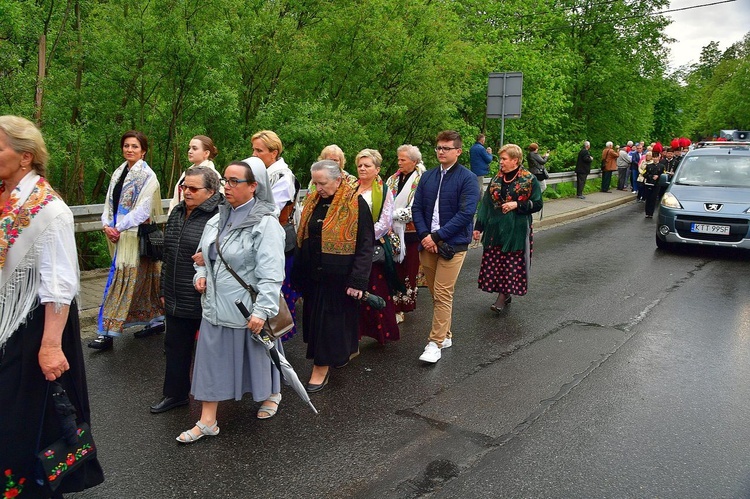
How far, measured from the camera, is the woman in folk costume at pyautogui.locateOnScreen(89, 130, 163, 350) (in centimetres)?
593

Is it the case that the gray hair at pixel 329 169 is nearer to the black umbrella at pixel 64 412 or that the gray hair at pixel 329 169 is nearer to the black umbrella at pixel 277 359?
the black umbrella at pixel 277 359

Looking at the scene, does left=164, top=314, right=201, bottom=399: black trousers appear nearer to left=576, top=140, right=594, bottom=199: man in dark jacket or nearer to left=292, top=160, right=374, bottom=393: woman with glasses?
left=292, top=160, right=374, bottom=393: woman with glasses

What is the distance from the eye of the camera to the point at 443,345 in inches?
243

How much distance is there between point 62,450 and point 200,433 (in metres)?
1.30

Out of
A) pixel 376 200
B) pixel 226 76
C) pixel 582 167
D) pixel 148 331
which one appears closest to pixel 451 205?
pixel 376 200

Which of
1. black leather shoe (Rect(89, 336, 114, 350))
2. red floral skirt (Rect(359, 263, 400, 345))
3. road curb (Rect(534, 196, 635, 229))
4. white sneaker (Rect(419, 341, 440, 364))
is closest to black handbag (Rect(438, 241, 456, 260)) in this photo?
red floral skirt (Rect(359, 263, 400, 345))

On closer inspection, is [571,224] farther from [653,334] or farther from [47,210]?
[47,210]

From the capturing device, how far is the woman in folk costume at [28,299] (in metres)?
2.93

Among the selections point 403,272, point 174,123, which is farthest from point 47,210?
point 174,123

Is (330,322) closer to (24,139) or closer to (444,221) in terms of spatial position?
(444,221)

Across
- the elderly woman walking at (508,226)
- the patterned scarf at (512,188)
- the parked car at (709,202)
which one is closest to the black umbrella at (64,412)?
the elderly woman walking at (508,226)

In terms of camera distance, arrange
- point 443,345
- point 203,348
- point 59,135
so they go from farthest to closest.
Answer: point 59,135
point 443,345
point 203,348

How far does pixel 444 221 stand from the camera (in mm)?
5945

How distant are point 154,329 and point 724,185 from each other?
33.9 ft
